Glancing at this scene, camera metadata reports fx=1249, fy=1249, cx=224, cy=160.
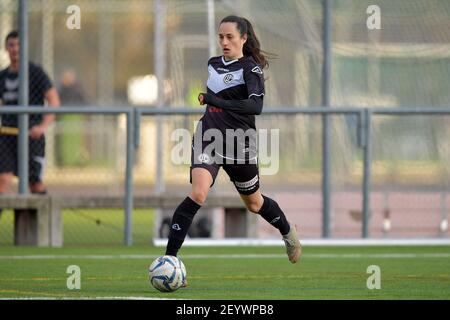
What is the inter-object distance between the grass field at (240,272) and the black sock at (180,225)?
0.33m

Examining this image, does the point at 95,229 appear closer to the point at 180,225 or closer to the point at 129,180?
the point at 129,180

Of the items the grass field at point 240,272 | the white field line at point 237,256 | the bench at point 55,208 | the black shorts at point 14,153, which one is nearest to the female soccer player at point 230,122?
the grass field at point 240,272

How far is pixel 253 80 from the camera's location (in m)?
9.25

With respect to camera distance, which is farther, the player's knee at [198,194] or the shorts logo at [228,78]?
the shorts logo at [228,78]

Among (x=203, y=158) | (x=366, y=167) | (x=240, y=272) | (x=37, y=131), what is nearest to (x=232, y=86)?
(x=203, y=158)

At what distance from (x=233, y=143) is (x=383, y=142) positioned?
7.58 m

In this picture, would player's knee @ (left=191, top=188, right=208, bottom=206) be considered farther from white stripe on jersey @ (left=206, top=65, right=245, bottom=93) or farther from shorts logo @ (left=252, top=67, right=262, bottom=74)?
shorts logo @ (left=252, top=67, right=262, bottom=74)

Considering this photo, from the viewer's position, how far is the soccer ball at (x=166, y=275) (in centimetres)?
875

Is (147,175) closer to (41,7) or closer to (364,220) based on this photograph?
(41,7)

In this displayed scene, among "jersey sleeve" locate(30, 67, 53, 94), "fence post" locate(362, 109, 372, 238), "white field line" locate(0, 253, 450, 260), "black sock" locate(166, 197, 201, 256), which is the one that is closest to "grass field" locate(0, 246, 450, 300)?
"white field line" locate(0, 253, 450, 260)

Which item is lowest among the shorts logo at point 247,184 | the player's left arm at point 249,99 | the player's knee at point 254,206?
the player's knee at point 254,206

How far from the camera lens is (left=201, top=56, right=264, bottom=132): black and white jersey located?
9.24 meters

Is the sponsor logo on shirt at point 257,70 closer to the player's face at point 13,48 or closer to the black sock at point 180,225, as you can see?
the black sock at point 180,225

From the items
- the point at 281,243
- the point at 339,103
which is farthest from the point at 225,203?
the point at 339,103
